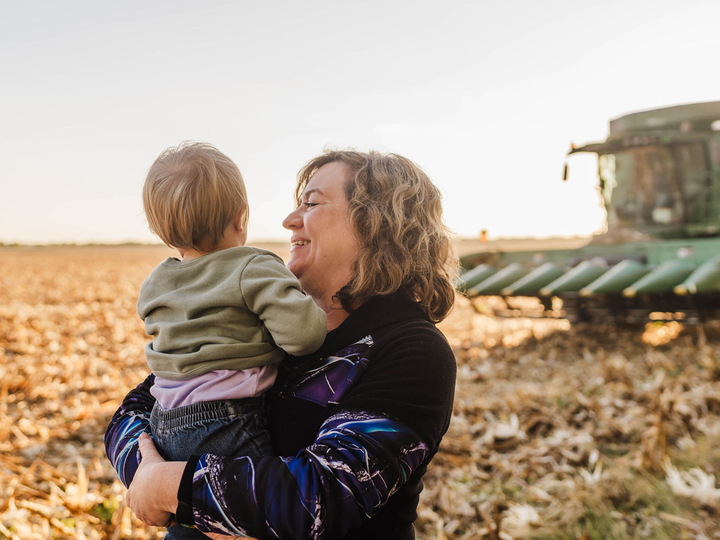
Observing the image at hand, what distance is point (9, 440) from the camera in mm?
4559

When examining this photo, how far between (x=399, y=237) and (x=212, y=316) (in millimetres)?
581

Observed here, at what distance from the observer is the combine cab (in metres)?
7.63

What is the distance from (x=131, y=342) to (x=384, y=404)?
7617mm

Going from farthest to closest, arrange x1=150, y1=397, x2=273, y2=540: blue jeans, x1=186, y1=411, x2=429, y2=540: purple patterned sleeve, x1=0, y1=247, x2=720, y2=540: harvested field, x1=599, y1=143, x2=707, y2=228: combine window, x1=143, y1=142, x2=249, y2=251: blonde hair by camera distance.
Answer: x1=599, y1=143, x2=707, y2=228: combine window < x1=0, y1=247, x2=720, y2=540: harvested field < x1=143, y1=142, x2=249, y2=251: blonde hair < x1=150, y1=397, x2=273, y2=540: blue jeans < x1=186, y1=411, x2=429, y2=540: purple patterned sleeve

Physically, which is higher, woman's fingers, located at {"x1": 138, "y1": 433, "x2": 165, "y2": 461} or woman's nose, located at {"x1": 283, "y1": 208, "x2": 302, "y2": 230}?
woman's nose, located at {"x1": 283, "y1": 208, "x2": 302, "y2": 230}

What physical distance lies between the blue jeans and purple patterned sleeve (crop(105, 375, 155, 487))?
0.08 meters

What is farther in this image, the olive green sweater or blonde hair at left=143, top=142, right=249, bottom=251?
blonde hair at left=143, top=142, right=249, bottom=251

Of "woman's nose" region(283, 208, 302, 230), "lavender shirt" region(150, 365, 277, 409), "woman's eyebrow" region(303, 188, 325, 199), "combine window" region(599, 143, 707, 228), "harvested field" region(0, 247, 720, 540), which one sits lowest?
"harvested field" region(0, 247, 720, 540)

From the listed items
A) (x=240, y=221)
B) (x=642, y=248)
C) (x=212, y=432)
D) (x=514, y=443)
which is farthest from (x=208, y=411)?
(x=642, y=248)

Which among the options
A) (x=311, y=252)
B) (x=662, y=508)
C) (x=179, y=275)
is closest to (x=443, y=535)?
(x=662, y=508)

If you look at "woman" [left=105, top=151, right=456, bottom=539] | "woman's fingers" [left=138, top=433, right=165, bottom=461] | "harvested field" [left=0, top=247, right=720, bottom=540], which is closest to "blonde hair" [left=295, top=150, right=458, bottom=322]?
"woman" [left=105, top=151, right=456, bottom=539]

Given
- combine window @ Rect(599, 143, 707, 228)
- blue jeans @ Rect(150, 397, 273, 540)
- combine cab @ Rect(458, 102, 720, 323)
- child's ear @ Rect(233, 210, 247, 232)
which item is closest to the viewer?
blue jeans @ Rect(150, 397, 273, 540)

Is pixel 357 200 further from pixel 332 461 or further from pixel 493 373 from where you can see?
pixel 493 373

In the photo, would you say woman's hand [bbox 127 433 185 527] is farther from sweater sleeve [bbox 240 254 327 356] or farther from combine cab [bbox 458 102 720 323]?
combine cab [bbox 458 102 720 323]
